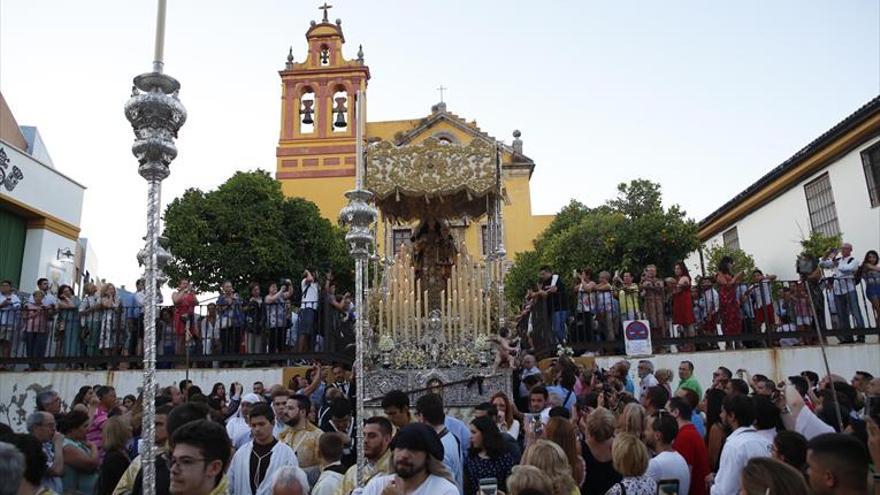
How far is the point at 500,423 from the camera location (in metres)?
6.27

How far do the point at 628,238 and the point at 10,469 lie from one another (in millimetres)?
22216

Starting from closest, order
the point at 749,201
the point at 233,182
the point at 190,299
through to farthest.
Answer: the point at 190,299 → the point at 749,201 → the point at 233,182

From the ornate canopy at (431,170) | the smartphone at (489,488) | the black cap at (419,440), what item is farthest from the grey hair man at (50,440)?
the ornate canopy at (431,170)

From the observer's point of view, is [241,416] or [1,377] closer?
[241,416]

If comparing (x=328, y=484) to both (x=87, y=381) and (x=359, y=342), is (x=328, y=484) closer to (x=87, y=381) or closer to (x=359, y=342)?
(x=359, y=342)

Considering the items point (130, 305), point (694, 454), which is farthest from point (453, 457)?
point (130, 305)

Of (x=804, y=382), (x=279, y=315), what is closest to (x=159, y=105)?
(x=804, y=382)

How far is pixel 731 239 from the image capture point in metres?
22.9

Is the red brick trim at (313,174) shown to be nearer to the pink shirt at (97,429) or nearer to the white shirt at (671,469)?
the pink shirt at (97,429)

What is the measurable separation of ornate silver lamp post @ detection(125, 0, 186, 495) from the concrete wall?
9.36 metres

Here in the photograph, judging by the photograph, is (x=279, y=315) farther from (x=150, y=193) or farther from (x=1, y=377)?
(x=150, y=193)

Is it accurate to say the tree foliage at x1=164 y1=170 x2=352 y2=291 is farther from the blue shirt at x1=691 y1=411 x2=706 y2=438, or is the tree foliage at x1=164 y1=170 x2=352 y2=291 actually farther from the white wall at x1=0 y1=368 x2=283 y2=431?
the blue shirt at x1=691 y1=411 x2=706 y2=438

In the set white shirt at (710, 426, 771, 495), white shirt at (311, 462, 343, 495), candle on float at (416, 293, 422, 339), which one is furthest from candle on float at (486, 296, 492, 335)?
white shirt at (710, 426, 771, 495)

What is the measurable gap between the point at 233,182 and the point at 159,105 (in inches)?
950
